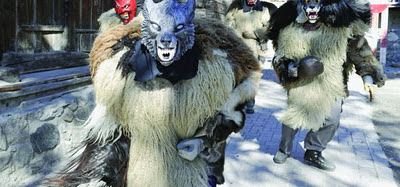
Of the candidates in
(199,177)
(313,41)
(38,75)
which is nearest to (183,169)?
(199,177)

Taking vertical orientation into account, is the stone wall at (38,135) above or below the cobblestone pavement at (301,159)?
above

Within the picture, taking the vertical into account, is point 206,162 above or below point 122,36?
below

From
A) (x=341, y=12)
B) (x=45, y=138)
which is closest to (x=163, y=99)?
(x=341, y=12)

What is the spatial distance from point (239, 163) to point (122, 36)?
9.65ft

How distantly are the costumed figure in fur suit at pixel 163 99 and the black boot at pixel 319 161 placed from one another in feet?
8.49

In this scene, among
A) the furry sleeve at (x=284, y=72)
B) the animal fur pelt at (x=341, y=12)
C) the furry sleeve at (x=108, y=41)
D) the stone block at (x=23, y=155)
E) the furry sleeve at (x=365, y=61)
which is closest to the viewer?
the furry sleeve at (x=108, y=41)

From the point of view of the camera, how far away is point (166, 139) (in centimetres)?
268

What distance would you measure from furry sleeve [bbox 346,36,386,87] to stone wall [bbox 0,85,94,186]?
9.48 feet

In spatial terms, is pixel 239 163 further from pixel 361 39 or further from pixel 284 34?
pixel 361 39

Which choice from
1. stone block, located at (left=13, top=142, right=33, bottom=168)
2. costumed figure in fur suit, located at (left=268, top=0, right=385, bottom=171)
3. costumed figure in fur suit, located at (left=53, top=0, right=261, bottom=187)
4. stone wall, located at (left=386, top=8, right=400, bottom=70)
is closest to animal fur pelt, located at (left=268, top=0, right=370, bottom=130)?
costumed figure in fur suit, located at (left=268, top=0, right=385, bottom=171)

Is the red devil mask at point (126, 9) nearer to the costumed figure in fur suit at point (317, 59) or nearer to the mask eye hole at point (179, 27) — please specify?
the costumed figure in fur suit at point (317, 59)

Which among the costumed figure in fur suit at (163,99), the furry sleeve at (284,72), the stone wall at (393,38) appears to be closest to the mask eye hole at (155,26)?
the costumed figure in fur suit at (163,99)

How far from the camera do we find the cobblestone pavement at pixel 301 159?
4.78 m

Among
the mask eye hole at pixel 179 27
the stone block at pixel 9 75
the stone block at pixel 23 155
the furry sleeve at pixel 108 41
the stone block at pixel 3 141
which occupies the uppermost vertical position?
the mask eye hole at pixel 179 27
